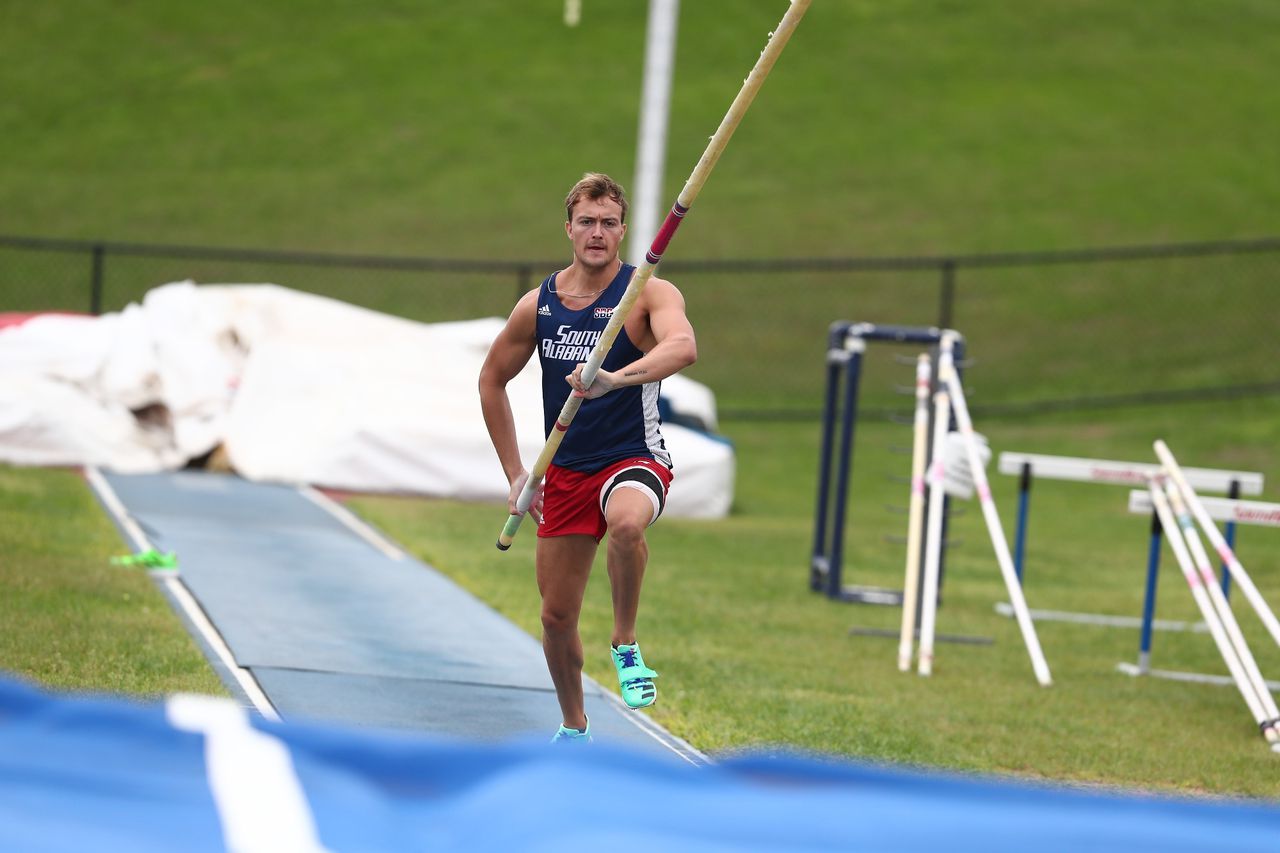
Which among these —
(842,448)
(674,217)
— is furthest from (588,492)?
(842,448)

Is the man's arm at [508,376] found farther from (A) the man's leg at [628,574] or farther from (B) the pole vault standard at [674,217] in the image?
(A) the man's leg at [628,574]

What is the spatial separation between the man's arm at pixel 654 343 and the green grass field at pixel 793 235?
1735 millimetres

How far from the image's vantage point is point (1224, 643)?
728cm

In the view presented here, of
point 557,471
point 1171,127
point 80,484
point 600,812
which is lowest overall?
point 80,484

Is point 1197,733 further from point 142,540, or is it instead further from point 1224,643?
point 142,540

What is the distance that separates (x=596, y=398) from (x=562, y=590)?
65 centimetres

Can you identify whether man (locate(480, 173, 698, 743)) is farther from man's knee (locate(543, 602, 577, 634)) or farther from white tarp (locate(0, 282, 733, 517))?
white tarp (locate(0, 282, 733, 517))

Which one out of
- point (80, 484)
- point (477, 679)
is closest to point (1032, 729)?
point (477, 679)

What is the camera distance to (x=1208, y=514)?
816 cm

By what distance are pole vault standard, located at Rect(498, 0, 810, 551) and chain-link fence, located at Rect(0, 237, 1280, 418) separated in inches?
629

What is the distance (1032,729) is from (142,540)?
5457 millimetres

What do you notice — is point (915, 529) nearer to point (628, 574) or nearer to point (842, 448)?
point (842, 448)

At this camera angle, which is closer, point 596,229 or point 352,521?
point 596,229

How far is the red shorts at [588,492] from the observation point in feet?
17.5
